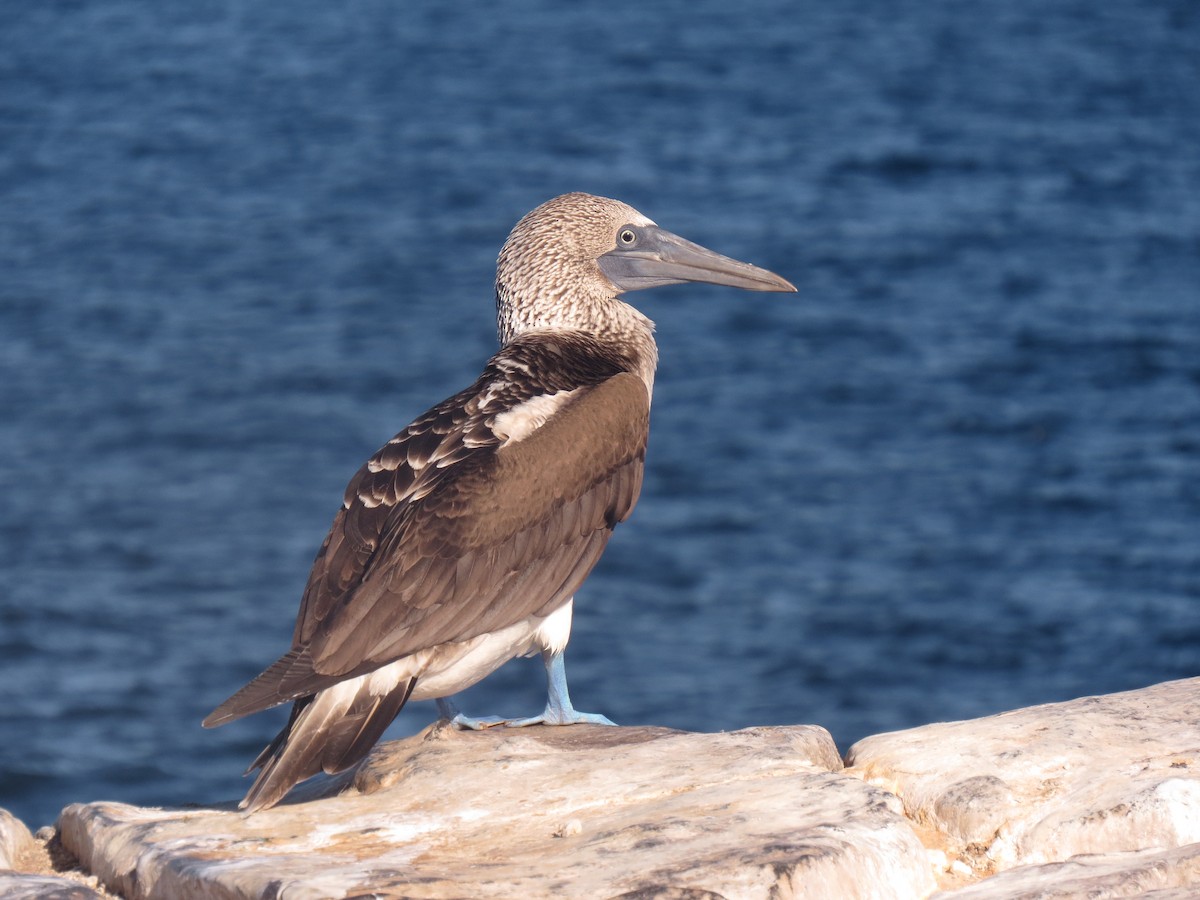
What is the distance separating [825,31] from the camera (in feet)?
98.8

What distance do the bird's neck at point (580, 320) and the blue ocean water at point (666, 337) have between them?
7.79 m

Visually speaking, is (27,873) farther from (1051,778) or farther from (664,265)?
(664,265)

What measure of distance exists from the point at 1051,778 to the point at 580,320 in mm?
3214

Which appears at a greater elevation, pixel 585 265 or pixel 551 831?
pixel 585 265

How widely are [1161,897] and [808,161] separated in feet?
69.8

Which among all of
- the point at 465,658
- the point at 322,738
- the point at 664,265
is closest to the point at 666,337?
the point at 664,265

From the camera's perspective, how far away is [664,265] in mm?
8188

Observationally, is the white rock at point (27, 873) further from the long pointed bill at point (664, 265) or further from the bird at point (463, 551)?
the long pointed bill at point (664, 265)

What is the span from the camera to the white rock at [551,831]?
191 inches

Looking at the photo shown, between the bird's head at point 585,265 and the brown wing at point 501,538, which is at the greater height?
Result: the bird's head at point 585,265

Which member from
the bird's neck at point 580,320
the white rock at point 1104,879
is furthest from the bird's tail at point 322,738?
the bird's neck at point 580,320

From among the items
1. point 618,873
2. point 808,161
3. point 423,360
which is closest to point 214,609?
point 423,360

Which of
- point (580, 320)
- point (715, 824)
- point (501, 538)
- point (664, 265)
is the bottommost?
point (715, 824)

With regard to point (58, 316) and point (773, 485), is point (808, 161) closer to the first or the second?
point (773, 485)
